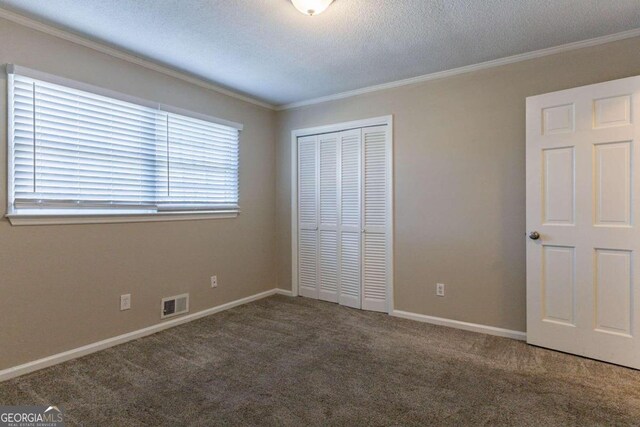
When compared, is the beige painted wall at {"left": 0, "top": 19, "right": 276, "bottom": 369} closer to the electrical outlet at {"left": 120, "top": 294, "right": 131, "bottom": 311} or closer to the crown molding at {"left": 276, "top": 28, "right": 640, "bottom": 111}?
the electrical outlet at {"left": 120, "top": 294, "right": 131, "bottom": 311}

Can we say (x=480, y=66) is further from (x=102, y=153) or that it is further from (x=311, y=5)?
(x=102, y=153)

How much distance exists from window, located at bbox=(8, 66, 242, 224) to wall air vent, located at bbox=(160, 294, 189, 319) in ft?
2.78

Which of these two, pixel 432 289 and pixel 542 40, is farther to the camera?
pixel 432 289

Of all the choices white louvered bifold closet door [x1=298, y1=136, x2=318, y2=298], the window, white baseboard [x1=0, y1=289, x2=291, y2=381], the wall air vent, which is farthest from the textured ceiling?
white baseboard [x1=0, y1=289, x2=291, y2=381]

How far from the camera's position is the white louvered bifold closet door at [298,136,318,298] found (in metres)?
4.16

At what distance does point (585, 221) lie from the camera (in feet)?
8.27

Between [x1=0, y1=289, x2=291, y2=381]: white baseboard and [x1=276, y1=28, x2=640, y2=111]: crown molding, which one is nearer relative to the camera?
[x1=0, y1=289, x2=291, y2=381]: white baseboard

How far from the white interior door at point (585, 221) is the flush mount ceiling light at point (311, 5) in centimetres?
182

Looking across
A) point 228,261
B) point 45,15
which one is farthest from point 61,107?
point 228,261

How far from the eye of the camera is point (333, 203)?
13.2 ft

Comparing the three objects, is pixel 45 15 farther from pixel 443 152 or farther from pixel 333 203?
pixel 443 152

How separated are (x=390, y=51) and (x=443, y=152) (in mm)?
1079

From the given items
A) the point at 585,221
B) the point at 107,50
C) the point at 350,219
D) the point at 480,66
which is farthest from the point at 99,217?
the point at 585,221

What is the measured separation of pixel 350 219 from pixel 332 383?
1.98 meters
